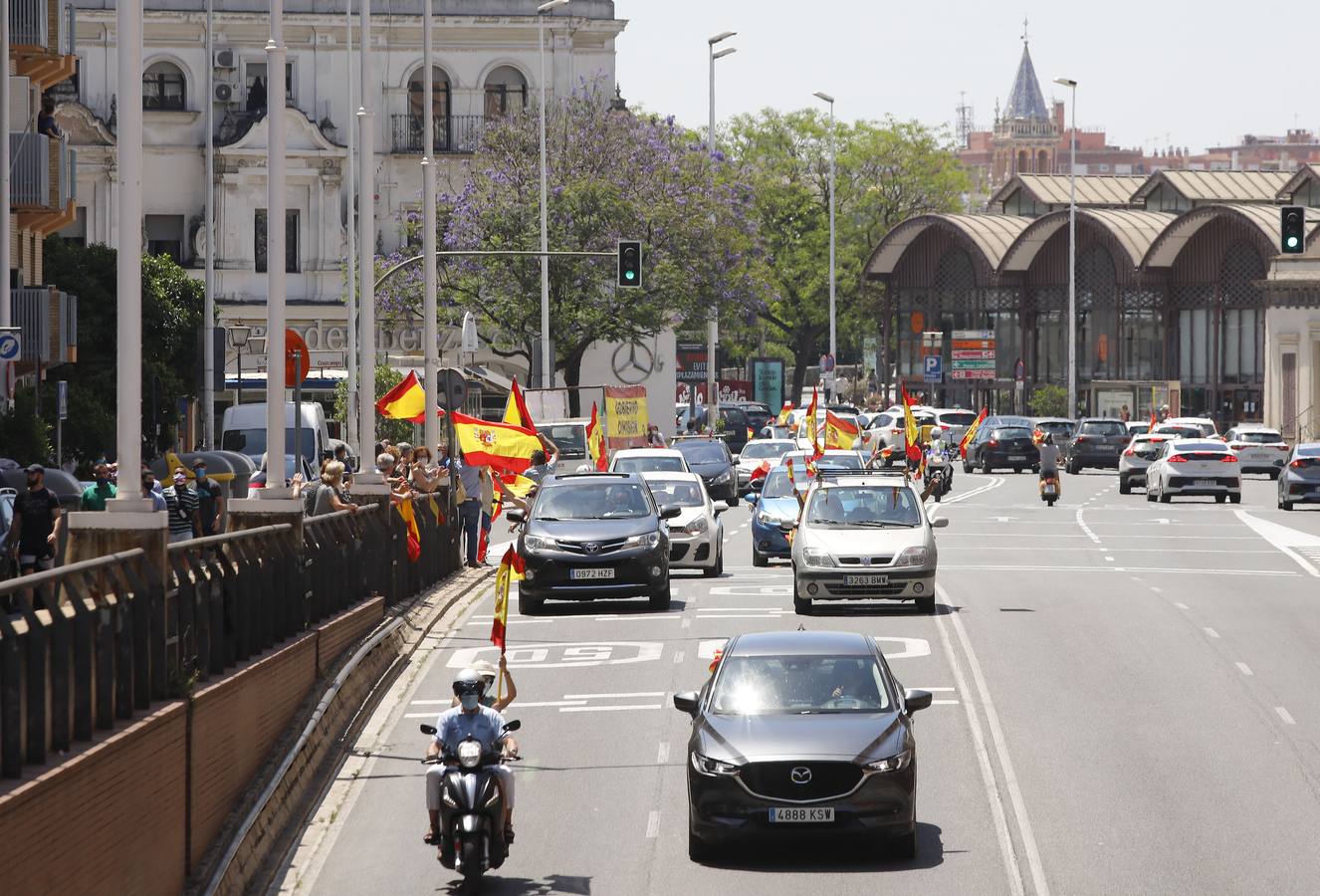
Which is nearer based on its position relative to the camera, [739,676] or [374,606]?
[739,676]

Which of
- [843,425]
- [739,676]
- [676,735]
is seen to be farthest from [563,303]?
[739,676]

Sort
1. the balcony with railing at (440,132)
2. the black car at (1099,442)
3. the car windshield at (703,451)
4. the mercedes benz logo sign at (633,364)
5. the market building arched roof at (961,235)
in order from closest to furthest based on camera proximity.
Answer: the car windshield at (703,451)
the black car at (1099,442)
the balcony with railing at (440,132)
the mercedes benz logo sign at (633,364)
the market building arched roof at (961,235)

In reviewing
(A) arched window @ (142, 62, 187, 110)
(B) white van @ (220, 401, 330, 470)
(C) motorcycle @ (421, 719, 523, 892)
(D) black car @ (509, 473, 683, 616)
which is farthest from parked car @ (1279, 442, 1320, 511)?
(A) arched window @ (142, 62, 187, 110)

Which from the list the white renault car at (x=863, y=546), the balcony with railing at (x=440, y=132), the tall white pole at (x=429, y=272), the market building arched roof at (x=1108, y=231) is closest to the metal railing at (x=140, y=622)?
the white renault car at (x=863, y=546)

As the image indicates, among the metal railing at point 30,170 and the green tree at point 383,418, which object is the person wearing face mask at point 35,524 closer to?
the metal railing at point 30,170

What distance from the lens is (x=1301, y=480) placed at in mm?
49812

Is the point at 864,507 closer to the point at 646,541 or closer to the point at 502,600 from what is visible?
the point at 646,541

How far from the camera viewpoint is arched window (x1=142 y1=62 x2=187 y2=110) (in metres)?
75.0

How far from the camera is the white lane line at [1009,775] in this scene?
13805 mm

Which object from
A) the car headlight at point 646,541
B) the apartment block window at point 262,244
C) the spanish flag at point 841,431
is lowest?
the car headlight at point 646,541

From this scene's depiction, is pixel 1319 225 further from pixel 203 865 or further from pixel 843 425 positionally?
pixel 203 865

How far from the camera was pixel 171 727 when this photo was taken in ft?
42.9

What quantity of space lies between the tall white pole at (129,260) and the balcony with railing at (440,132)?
2366 inches

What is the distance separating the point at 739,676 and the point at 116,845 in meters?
4.58
